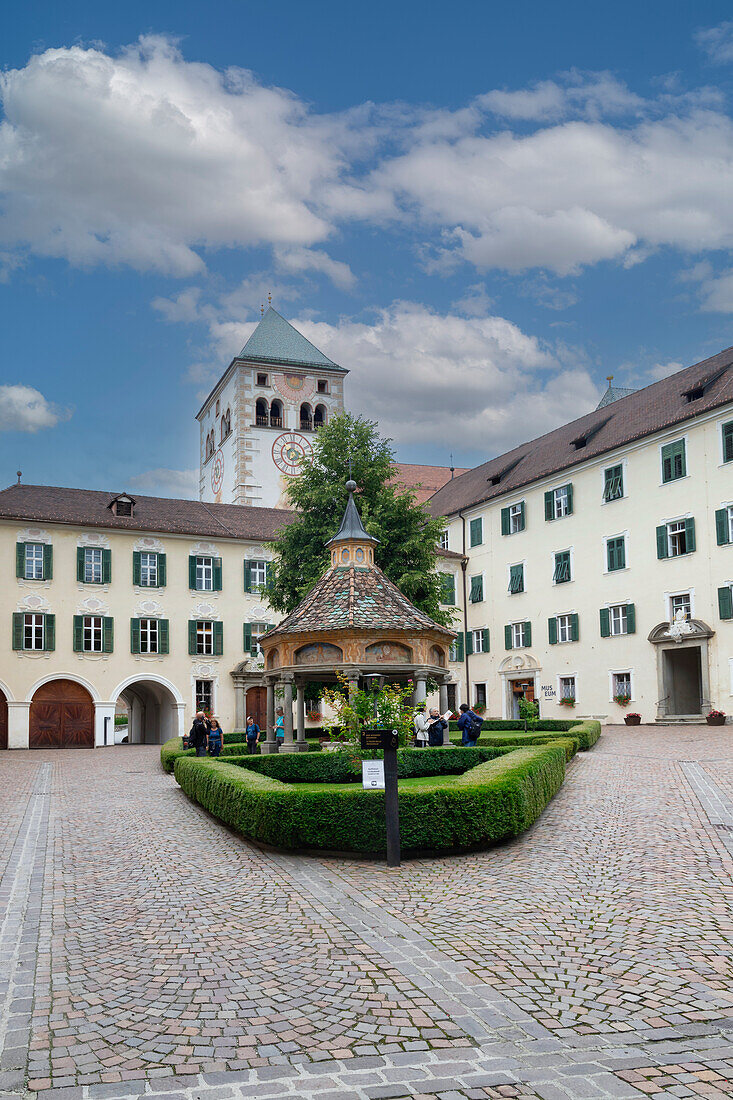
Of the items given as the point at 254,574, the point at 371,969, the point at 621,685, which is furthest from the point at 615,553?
the point at 371,969

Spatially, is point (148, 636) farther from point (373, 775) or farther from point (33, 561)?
point (373, 775)

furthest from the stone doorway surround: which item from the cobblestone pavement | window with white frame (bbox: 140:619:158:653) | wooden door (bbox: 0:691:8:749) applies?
wooden door (bbox: 0:691:8:749)

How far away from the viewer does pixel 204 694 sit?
43.2 metres

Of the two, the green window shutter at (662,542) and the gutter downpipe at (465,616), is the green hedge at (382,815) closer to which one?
the green window shutter at (662,542)

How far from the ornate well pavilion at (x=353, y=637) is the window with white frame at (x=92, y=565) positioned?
18980 millimetres

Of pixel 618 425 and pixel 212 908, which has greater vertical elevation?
pixel 618 425

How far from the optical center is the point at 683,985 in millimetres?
6352

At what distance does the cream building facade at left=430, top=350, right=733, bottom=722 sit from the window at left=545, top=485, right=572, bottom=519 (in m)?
0.07

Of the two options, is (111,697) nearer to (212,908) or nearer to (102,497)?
(102,497)

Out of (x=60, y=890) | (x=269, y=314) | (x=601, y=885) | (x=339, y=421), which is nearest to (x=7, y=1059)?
(x=60, y=890)

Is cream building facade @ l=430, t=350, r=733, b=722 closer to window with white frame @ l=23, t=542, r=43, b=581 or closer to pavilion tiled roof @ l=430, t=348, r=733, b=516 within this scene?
pavilion tiled roof @ l=430, t=348, r=733, b=516

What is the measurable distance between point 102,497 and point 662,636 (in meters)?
25.7

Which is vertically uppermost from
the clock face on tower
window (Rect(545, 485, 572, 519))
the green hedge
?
the clock face on tower

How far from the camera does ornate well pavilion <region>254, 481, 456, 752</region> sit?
73.1 ft
